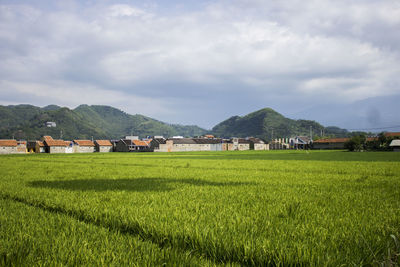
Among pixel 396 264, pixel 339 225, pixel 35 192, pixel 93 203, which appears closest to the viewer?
pixel 396 264

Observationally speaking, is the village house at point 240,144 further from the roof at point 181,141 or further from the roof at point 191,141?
the roof at point 181,141

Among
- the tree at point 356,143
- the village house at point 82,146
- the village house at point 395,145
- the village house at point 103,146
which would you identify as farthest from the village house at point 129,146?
the village house at point 395,145

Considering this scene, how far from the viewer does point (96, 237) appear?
14.3 feet

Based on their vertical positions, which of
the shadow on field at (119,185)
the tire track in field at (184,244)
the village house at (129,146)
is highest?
the tire track in field at (184,244)

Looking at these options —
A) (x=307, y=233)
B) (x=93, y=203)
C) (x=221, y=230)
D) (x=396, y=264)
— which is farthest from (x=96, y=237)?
(x=396, y=264)

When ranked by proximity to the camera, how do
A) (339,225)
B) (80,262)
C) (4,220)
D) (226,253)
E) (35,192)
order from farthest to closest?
(35,192)
(4,220)
(339,225)
(226,253)
(80,262)

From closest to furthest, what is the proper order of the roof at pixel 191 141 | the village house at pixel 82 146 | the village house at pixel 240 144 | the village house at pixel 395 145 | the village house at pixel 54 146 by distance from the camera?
the village house at pixel 395 145 < the village house at pixel 54 146 < the village house at pixel 82 146 < the roof at pixel 191 141 < the village house at pixel 240 144

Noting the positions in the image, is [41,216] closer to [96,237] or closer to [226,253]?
[96,237]

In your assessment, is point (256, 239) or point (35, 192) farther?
point (35, 192)

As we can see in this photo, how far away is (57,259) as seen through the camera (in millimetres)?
3490

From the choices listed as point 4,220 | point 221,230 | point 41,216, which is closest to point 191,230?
point 221,230

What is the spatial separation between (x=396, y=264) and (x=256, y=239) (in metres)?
1.68

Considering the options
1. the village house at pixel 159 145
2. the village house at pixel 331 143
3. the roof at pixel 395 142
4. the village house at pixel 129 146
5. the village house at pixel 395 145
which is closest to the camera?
the village house at pixel 395 145

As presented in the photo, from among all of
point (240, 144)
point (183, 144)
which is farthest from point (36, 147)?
point (240, 144)
